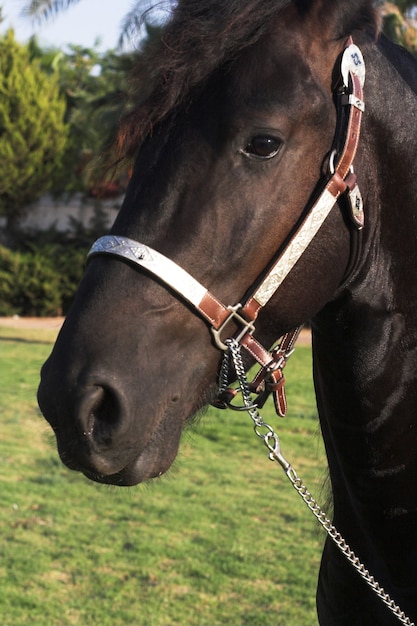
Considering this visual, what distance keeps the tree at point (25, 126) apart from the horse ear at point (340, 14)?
71.1 feet

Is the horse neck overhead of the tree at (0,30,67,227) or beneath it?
overhead

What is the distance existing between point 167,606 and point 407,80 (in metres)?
3.67

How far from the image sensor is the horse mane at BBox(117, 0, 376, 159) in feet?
6.09

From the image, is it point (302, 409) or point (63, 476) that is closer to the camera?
point (63, 476)

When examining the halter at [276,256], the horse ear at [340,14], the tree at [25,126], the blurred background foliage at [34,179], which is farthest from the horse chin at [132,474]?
the tree at [25,126]

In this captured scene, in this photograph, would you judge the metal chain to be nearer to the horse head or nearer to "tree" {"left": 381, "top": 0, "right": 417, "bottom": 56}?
the horse head

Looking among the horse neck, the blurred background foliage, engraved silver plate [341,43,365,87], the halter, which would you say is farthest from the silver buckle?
the blurred background foliage

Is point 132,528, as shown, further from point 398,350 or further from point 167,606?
point 398,350

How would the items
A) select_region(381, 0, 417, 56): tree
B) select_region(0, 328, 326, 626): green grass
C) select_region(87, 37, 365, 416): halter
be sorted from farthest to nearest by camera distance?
select_region(381, 0, 417, 56): tree < select_region(0, 328, 326, 626): green grass < select_region(87, 37, 365, 416): halter

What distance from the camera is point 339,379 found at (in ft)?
7.06

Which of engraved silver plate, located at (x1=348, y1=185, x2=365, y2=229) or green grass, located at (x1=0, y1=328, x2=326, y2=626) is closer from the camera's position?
engraved silver plate, located at (x1=348, y1=185, x2=365, y2=229)

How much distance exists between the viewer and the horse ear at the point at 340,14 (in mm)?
1955

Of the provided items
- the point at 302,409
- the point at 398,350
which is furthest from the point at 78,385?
the point at 302,409

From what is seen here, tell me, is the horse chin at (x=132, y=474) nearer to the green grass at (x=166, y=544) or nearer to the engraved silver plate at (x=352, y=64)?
the engraved silver plate at (x=352, y=64)
